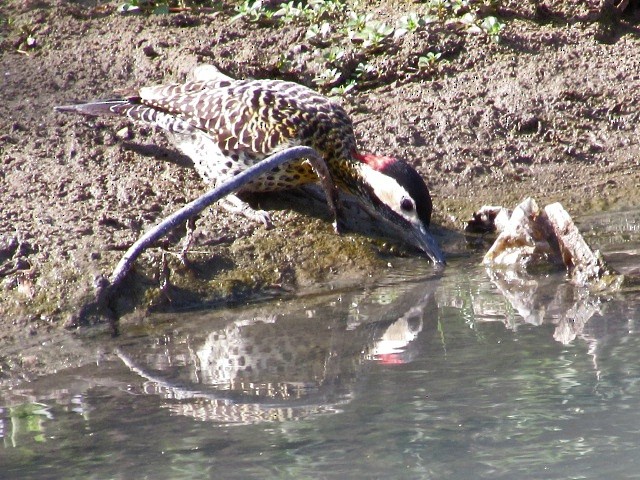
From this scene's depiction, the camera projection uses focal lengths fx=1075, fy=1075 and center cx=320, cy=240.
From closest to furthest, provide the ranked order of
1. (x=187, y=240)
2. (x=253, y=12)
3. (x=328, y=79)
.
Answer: (x=187, y=240) < (x=328, y=79) < (x=253, y=12)

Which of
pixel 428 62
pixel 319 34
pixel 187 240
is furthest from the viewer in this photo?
pixel 319 34

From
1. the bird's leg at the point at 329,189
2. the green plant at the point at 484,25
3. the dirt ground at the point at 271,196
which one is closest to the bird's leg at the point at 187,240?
the dirt ground at the point at 271,196

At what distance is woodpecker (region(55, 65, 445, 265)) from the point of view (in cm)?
641

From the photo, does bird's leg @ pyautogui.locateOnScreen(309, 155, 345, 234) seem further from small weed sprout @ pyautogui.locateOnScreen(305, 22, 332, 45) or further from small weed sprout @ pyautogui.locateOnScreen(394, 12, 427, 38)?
small weed sprout @ pyautogui.locateOnScreen(394, 12, 427, 38)

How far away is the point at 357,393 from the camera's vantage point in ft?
13.5

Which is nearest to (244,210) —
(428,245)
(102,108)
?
(428,245)

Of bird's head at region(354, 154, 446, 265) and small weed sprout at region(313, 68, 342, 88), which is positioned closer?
bird's head at region(354, 154, 446, 265)

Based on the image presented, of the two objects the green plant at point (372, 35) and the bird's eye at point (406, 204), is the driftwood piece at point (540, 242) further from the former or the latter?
the green plant at point (372, 35)

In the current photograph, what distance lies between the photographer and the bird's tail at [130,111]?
7074 millimetres

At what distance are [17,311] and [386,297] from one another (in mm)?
1928

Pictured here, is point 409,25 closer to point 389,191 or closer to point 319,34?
point 319,34

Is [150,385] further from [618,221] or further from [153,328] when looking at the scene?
[618,221]

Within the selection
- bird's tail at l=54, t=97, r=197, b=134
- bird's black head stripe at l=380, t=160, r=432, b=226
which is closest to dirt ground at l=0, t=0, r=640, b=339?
bird's tail at l=54, t=97, r=197, b=134

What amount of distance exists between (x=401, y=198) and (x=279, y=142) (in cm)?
84
